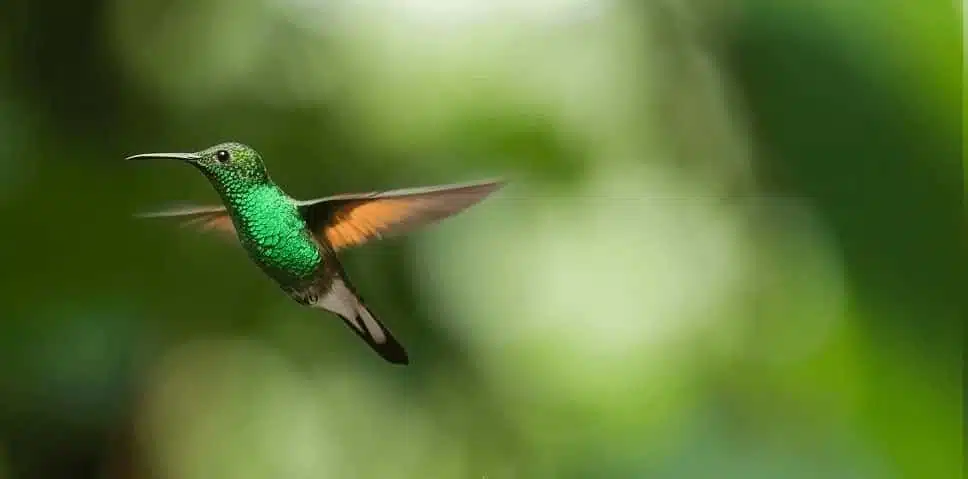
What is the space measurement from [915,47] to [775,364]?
1.34 ft

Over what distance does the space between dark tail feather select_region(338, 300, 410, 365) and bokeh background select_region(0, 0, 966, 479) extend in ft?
0.05

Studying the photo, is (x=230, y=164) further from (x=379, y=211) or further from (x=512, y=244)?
(x=512, y=244)

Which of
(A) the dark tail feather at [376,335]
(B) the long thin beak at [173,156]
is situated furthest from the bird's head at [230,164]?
(A) the dark tail feather at [376,335]

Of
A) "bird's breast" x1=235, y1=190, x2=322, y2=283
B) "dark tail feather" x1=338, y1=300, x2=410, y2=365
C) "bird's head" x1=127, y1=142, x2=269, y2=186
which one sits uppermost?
"bird's head" x1=127, y1=142, x2=269, y2=186

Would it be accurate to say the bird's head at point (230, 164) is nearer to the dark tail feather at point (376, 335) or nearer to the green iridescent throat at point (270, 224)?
the green iridescent throat at point (270, 224)

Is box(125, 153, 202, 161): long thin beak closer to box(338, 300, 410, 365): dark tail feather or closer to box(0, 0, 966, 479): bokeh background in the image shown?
box(0, 0, 966, 479): bokeh background

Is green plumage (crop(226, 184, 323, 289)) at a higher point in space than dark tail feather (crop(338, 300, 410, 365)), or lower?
higher

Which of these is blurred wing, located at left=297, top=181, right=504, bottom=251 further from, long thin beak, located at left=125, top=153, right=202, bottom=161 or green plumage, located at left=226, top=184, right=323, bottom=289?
long thin beak, located at left=125, top=153, right=202, bottom=161

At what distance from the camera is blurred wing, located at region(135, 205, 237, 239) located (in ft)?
2.90

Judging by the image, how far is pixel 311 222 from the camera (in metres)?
0.84

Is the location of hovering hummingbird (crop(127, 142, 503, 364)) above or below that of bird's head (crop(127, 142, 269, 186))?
below

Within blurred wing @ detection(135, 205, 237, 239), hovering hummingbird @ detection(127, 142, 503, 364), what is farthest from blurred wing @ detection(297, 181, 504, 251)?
blurred wing @ detection(135, 205, 237, 239)

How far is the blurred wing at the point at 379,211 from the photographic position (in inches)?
31.4

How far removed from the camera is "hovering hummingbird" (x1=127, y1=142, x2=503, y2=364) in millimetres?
821
